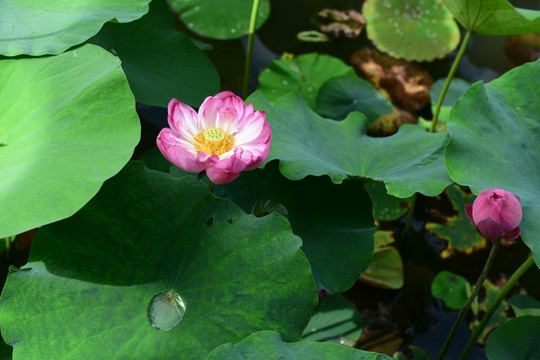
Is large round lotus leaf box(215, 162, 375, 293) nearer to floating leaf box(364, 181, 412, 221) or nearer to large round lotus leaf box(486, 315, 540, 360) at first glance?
large round lotus leaf box(486, 315, 540, 360)

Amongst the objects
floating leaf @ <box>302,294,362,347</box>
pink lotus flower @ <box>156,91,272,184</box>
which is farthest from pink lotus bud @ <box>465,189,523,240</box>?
floating leaf @ <box>302,294,362,347</box>

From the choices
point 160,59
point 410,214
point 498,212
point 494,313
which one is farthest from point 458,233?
point 160,59

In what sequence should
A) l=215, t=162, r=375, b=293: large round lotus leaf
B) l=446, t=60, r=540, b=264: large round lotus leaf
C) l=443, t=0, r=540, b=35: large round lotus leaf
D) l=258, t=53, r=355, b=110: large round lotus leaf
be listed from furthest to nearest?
1. l=258, t=53, r=355, b=110: large round lotus leaf
2. l=443, t=0, r=540, b=35: large round lotus leaf
3. l=215, t=162, r=375, b=293: large round lotus leaf
4. l=446, t=60, r=540, b=264: large round lotus leaf

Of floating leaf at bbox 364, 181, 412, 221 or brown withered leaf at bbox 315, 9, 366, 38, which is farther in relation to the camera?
brown withered leaf at bbox 315, 9, 366, 38

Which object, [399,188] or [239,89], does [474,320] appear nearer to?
[399,188]

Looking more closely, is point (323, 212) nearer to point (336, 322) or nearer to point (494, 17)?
point (336, 322)

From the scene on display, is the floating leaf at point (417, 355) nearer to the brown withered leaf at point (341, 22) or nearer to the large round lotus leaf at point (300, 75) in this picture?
the large round lotus leaf at point (300, 75)

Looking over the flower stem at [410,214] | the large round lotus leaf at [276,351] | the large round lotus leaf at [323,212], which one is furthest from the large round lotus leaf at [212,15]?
the large round lotus leaf at [276,351]
